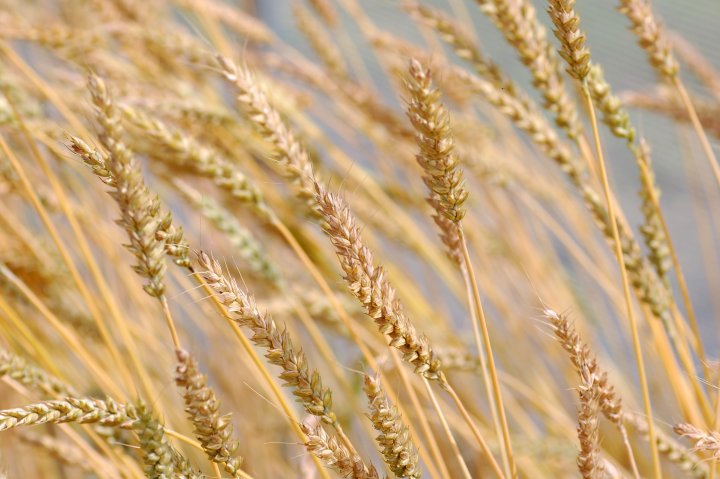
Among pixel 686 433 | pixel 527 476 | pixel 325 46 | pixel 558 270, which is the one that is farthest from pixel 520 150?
pixel 686 433

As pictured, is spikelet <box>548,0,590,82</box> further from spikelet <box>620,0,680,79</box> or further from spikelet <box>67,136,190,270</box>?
spikelet <box>67,136,190,270</box>

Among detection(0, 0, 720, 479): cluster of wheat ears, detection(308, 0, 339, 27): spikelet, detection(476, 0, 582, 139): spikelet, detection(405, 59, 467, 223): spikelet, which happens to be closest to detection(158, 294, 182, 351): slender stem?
detection(0, 0, 720, 479): cluster of wheat ears

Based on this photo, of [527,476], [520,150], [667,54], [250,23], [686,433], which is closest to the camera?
[686,433]

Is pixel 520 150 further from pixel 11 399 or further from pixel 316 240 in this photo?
pixel 11 399

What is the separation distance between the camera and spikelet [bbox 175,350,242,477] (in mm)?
233

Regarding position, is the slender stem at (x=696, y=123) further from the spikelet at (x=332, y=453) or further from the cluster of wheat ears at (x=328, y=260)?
the spikelet at (x=332, y=453)

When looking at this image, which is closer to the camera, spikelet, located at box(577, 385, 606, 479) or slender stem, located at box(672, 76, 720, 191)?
spikelet, located at box(577, 385, 606, 479)

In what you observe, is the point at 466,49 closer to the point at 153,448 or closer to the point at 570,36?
the point at 570,36

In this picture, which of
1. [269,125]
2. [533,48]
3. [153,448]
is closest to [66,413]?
[153,448]

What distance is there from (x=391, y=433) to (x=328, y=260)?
46cm

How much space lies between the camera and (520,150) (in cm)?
79

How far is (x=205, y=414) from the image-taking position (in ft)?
0.80

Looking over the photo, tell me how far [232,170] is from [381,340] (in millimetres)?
284

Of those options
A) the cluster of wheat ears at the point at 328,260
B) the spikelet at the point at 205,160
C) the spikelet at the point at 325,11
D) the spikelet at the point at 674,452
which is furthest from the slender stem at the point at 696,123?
the spikelet at the point at 325,11
